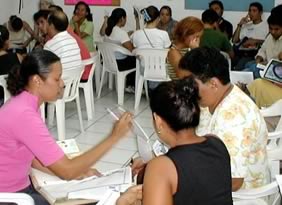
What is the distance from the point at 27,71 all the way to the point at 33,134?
330 mm

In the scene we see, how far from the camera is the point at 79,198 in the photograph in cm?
172

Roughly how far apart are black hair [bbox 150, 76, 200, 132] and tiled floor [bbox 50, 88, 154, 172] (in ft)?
6.07

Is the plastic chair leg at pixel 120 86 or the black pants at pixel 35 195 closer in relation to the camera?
the black pants at pixel 35 195

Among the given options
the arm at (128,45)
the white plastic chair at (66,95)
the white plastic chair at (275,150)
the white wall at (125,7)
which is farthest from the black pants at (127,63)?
the white plastic chair at (275,150)

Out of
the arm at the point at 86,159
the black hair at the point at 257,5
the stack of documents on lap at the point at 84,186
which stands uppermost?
the black hair at the point at 257,5

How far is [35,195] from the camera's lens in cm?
206

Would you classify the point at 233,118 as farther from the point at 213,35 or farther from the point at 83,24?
the point at 83,24

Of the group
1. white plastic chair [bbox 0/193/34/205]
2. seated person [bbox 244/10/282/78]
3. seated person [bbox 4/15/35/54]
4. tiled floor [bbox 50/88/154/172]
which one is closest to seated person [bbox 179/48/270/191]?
white plastic chair [bbox 0/193/34/205]

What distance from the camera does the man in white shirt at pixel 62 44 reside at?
4.25m

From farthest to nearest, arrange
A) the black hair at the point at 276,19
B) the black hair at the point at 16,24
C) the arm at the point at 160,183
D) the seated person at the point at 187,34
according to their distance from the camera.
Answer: the black hair at the point at 16,24
the black hair at the point at 276,19
the seated person at the point at 187,34
the arm at the point at 160,183

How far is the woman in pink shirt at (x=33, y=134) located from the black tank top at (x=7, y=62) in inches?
73.2

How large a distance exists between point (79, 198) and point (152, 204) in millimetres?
469

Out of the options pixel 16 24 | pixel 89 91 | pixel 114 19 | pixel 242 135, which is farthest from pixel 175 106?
pixel 16 24

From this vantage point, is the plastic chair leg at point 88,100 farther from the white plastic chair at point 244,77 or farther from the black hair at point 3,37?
the white plastic chair at point 244,77
